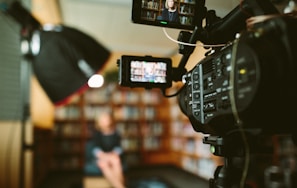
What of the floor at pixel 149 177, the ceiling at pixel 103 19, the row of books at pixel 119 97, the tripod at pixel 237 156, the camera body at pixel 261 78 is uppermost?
the ceiling at pixel 103 19

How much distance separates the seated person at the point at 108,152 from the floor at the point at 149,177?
0.43 meters

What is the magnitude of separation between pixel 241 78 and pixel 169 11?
1.03ft

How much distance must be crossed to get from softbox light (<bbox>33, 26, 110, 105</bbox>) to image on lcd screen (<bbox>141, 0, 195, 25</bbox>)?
0.68m

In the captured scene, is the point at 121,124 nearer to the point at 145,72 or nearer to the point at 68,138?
the point at 68,138

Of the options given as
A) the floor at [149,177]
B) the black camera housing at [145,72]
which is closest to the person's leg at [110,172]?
the floor at [149,177]

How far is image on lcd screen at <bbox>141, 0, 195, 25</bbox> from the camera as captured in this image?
0.67 metres

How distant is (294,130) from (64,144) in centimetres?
448

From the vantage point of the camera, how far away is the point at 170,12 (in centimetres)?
69

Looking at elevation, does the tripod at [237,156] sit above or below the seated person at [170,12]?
below

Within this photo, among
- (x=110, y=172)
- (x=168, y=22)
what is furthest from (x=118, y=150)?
(x=168, y=22)

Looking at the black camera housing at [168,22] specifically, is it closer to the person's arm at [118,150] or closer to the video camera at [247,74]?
the video camera at [247,74]

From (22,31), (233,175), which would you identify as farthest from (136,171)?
(233,175)

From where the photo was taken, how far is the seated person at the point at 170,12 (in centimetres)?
68

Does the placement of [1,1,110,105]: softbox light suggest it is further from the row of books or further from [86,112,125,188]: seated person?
the row of books
